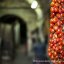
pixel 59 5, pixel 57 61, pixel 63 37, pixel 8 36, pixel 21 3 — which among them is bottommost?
pixel 57 61

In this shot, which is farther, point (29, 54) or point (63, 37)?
point (29, 54)

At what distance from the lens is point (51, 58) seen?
3010mm

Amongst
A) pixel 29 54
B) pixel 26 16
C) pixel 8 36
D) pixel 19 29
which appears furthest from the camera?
pixel 19 29

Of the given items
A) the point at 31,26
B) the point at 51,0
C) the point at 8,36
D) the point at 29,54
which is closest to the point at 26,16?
the point at 31,26

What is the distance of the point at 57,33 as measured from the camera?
2.99 metres

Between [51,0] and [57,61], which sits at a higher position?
[51,0]

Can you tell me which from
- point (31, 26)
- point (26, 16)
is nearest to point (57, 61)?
point (31, 26)

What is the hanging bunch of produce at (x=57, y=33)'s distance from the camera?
2.96 metres

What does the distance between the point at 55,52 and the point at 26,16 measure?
2281 centimetres

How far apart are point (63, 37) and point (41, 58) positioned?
322 millimetres

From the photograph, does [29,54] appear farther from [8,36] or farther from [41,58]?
[41,58]

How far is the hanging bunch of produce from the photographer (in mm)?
2961

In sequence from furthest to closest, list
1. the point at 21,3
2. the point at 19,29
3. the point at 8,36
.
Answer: the point at 19,29 < the point at 21,3 < the point at 8,36

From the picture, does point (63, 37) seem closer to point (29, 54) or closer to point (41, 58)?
point (41, 58)
